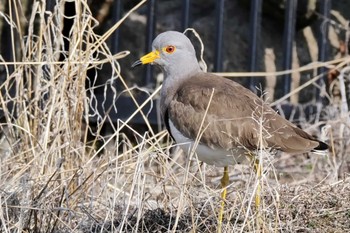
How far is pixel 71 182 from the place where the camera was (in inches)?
199

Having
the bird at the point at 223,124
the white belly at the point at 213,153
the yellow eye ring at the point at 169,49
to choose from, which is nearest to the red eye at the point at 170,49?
the yellow eye ring at the point at 169,49

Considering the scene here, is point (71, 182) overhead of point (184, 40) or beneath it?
beneath

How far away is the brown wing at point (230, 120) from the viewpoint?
16.0 feet

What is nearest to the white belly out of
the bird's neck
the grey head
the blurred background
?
the bird's neck

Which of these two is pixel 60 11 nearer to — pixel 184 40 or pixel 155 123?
pixel 184 40

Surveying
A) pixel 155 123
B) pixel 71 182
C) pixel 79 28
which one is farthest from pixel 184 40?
pixel 155 123

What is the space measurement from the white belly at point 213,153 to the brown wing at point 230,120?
0.09ft

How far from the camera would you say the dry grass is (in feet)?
15.2

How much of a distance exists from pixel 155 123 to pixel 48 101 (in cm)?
189

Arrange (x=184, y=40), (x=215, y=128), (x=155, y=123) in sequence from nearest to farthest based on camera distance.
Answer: (x=215, y=128) < (x=184, y=40) < (x=155, y=123)

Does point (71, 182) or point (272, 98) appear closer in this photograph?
point (71, 182)

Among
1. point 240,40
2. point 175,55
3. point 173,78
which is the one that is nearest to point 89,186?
point 173,78

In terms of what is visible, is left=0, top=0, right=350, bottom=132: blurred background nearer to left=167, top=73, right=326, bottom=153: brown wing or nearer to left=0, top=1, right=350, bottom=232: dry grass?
left=0, top=1, right=350, bottom=232: dry grass

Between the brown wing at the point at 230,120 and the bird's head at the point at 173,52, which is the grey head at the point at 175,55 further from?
the brown wing at the point at 230,120
